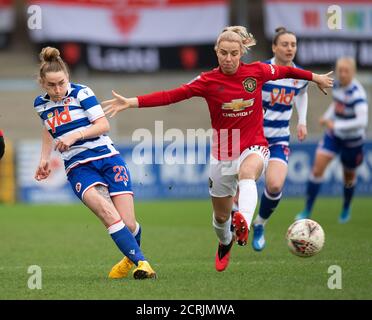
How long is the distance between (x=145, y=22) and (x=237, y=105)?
1434cm

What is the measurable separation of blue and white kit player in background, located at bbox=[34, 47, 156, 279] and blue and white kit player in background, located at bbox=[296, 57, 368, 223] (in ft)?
19.7

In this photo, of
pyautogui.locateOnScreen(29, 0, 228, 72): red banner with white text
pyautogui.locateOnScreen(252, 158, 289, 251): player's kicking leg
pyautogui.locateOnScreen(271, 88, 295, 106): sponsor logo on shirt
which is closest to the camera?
pyautogui.locateOnScreen(252, 158, 289, 251): player's kicking leg

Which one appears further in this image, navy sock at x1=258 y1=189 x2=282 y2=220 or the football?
navy sock at x1=258 y1=189 x2=282 y2=220

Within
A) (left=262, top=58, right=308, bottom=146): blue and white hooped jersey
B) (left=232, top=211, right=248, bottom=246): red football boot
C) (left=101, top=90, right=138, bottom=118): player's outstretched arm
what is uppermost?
(left=101, top=90, right=138, bottom=118): player's outstretched arm

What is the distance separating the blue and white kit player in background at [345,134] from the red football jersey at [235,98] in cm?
525

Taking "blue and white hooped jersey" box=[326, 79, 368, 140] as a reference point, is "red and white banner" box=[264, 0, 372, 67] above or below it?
above

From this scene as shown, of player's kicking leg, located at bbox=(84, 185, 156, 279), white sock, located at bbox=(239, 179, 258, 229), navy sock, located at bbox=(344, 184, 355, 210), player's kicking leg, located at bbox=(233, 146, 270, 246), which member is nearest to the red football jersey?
player's kicking leg, located at bbox=(233, 146, 270, 246)

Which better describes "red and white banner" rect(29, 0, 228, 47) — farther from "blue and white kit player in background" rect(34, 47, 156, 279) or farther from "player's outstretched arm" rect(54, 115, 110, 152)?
"player's outstretched arm" rect(54, 115, 110, 152)

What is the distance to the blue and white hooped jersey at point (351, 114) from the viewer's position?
526 inches

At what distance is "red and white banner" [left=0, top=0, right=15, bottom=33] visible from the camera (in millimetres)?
21484

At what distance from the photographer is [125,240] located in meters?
7.40

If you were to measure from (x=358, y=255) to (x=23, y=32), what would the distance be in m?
15.9
